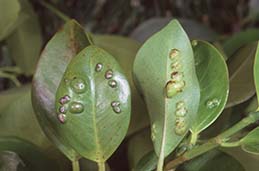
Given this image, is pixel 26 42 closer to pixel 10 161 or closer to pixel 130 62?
pixel 130 62

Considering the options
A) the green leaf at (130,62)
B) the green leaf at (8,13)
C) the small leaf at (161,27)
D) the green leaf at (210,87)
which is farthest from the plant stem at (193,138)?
the small leaf at (161,27)

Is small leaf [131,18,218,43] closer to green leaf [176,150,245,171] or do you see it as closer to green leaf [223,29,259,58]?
green leaf [223,29,259,58]

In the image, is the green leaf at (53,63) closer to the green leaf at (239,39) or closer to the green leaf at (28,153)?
the green leaf at (28,153)

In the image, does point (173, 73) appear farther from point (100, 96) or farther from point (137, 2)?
point (137, 2)

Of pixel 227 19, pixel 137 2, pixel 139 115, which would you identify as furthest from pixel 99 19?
pixel 139 115

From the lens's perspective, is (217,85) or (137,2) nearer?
(217,85)

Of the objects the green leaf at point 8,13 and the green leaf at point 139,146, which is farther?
the green leaf at point 8,13
